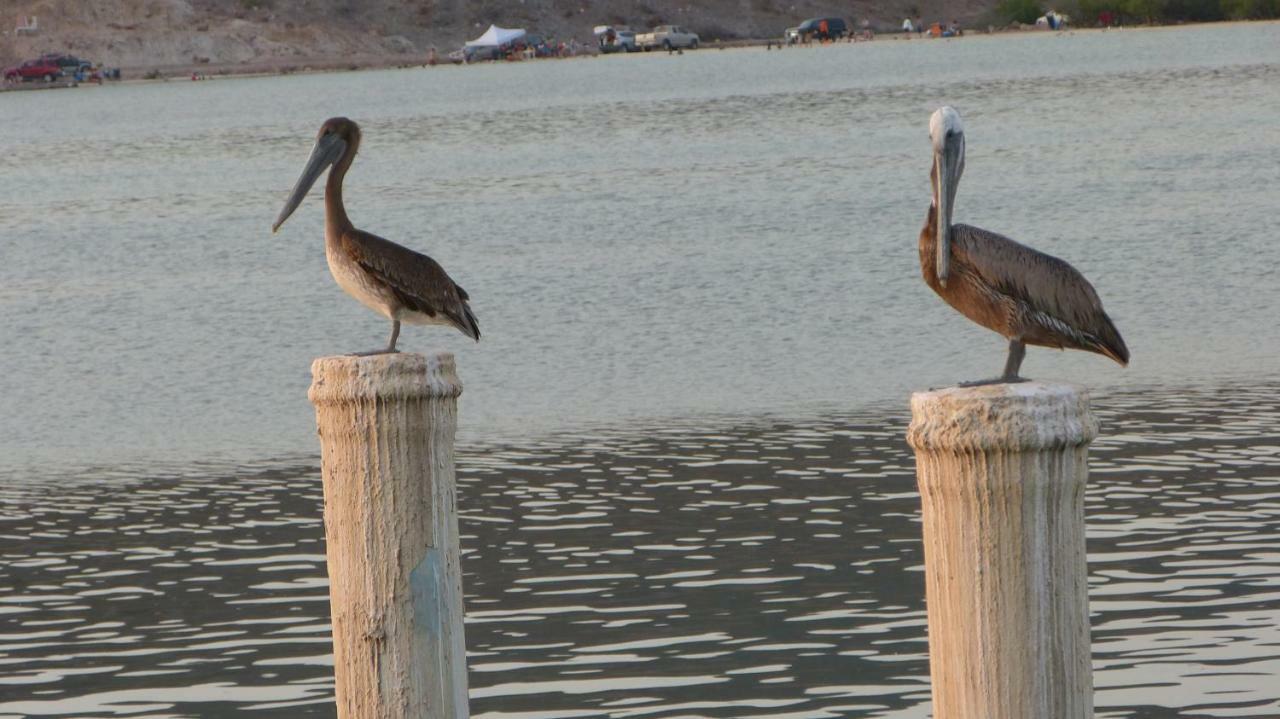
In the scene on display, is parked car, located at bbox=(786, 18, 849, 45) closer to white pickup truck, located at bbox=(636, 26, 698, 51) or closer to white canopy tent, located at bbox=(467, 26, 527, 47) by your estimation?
white pickup truck, located at bbox=(636, 26, 698, 51)

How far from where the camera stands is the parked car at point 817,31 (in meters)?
151

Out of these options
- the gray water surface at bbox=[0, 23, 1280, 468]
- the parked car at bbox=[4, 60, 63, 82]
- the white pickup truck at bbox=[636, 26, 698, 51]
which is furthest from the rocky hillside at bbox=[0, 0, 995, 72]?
the gray water surface at bbox=[0, 23, 1280, 468]

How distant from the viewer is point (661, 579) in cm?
1080

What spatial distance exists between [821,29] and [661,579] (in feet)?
470

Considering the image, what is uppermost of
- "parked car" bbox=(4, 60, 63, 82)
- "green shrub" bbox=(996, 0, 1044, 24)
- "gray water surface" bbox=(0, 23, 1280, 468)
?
"green shrub" bbox=(996, 0, 1044, 24)

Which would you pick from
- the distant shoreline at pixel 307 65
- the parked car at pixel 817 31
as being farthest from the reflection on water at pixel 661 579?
the parked car at pixel 817 31

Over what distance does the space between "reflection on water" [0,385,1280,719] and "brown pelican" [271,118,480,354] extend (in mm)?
2262

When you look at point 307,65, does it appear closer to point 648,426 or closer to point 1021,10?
point 1021,10

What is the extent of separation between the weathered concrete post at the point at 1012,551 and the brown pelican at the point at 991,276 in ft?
5.10

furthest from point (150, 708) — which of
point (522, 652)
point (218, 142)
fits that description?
point (218, 142)

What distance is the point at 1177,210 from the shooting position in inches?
1172

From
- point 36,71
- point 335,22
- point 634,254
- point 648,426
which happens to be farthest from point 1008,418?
point 335,22

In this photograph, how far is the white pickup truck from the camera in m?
148

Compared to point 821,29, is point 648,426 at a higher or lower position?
lower
